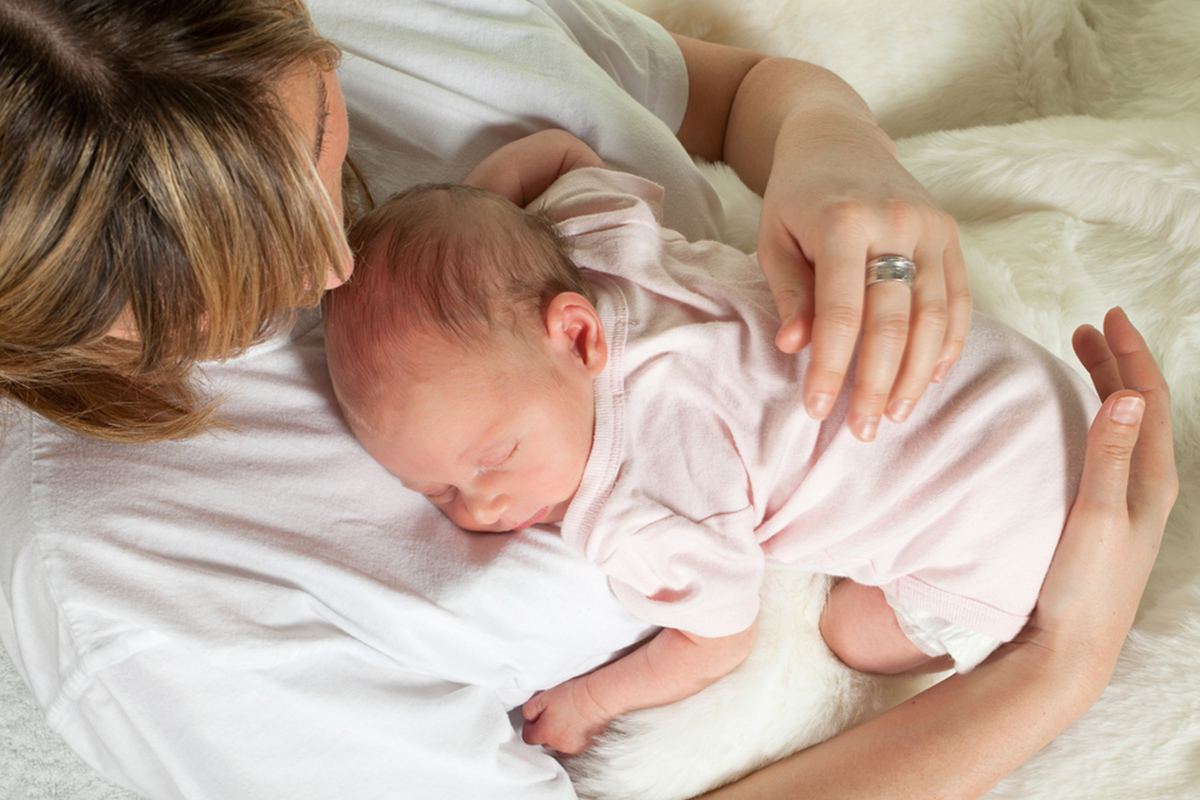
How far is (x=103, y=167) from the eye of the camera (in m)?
0.50

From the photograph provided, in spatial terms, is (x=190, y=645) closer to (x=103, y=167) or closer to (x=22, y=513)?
(x=22, y=513)

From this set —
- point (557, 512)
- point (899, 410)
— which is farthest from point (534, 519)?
point (899, 410)

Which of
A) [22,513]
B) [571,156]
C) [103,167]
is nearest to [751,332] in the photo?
[571,156]

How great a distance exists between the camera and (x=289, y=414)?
86 centimetres

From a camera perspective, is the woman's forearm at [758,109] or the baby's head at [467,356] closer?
the baby's head at [467,356]

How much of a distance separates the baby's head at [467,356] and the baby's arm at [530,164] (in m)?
0.13

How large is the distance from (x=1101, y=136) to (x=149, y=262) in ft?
4.41

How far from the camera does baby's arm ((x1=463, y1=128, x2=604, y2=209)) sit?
996mm

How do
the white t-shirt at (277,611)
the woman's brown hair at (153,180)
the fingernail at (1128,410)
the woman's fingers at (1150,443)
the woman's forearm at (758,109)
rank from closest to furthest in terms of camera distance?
the woman's brown hair at (153,180)
the white t-shirt at (277,611)
the fingernail at (1128,410)
the woman's fingers at (1150,443)
the woman's forearm at (758,109)

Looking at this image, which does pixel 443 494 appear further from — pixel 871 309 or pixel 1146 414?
pixel 1146 414

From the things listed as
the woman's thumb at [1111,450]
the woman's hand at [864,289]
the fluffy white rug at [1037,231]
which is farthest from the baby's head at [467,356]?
the woman's thumb at [1111,450]

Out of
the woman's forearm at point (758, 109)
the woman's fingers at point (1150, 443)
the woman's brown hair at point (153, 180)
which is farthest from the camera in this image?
the woman's forearm at point (758, 109)

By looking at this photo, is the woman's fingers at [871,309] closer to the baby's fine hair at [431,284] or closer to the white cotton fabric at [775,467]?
the white cotton fabric at [775,467]

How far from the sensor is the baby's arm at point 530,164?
100 centimetres
